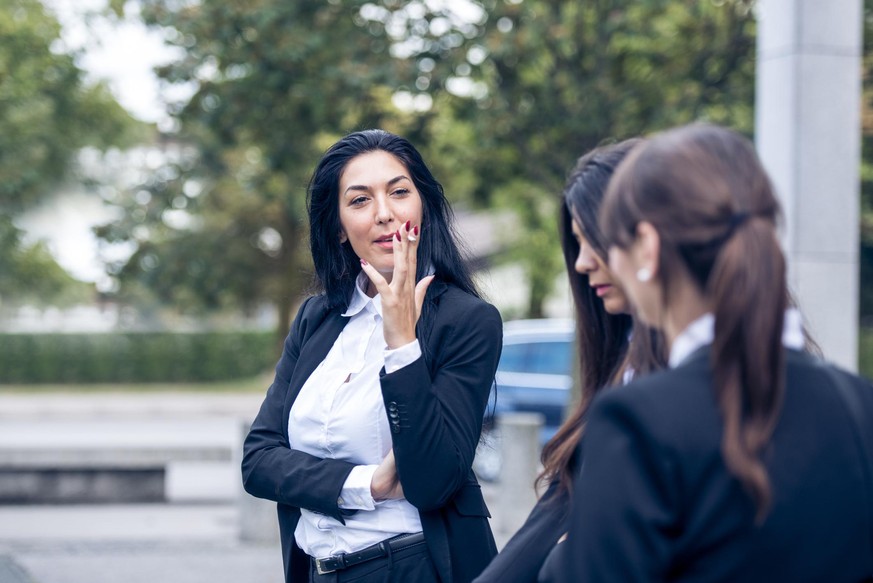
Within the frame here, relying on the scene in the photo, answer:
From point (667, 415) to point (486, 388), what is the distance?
1.12m

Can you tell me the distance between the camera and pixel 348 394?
8.82 ft

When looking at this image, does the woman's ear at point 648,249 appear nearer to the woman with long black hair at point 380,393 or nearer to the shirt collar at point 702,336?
the shirt collar at point 702,336

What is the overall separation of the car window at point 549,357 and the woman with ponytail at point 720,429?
1066cm

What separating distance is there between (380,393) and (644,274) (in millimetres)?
1127

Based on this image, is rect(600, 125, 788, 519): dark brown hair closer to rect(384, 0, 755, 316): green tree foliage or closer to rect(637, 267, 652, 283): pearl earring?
rect(637, 267, 652, 283): pearl earring

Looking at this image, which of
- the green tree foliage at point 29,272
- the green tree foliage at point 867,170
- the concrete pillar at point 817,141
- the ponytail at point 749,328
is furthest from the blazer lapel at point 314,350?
the green tree foliage at point 29,272

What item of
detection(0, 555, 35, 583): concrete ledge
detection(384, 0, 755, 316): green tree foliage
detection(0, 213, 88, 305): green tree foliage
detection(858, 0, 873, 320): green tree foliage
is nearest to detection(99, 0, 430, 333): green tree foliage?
detection(384, 0, 755, 316): green tree foliage

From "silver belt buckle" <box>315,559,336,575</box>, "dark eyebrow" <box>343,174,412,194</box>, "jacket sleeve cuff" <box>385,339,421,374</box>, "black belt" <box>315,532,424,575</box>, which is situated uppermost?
"dark eyebrow" <box>343,174,412,194</box>

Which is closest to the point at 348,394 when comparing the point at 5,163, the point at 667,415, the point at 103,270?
the point at 667,415

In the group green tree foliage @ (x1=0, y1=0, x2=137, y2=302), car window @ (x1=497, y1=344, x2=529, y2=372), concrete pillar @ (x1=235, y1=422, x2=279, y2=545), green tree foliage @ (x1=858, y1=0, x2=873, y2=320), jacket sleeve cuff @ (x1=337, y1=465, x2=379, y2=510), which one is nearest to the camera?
jacket sleeve cuff @ (x1=337, y1=465, x2=379, y2=510)

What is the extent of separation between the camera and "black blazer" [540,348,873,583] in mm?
1540

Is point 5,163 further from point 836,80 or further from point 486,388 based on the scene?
point 486,388

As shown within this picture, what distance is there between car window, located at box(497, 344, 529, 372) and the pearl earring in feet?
35.5

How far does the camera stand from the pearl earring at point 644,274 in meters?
1.64
